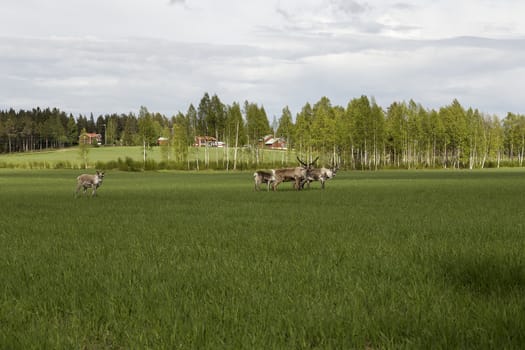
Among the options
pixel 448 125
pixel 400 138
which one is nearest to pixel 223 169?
pixel 400 138

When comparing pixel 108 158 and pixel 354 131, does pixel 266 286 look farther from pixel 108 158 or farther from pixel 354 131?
pixel 108 158

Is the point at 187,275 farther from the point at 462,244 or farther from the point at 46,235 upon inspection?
the point at 46,235

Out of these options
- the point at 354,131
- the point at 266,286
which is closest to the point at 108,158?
the point at 354,131

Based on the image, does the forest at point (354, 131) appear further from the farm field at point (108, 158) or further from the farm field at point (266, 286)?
the farm field at point (266, 286)

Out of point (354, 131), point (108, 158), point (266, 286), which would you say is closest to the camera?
point (266, 286)

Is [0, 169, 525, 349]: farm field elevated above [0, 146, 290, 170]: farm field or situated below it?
below

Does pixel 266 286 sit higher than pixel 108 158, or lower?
lower

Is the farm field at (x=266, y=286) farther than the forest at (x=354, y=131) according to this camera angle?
No

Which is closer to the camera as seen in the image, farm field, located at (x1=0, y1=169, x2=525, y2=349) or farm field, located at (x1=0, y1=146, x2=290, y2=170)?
farm field, located at (x1=0, y1=169, x2=525, y2=349)

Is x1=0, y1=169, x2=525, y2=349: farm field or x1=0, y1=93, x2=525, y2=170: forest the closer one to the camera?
x1=0, y1=169, x2=525, y2=349: farm field

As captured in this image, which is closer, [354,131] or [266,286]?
[266,286]

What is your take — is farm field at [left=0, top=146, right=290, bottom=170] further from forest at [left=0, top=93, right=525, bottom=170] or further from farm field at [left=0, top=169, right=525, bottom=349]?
farm field at [left=0, top=169, right=525, bottom=349]

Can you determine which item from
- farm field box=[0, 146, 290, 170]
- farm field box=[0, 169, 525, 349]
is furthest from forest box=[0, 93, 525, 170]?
farm field box=[0, 169, 525, 349]

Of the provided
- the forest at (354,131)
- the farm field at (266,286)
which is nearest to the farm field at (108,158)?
the forest at (354,131)
